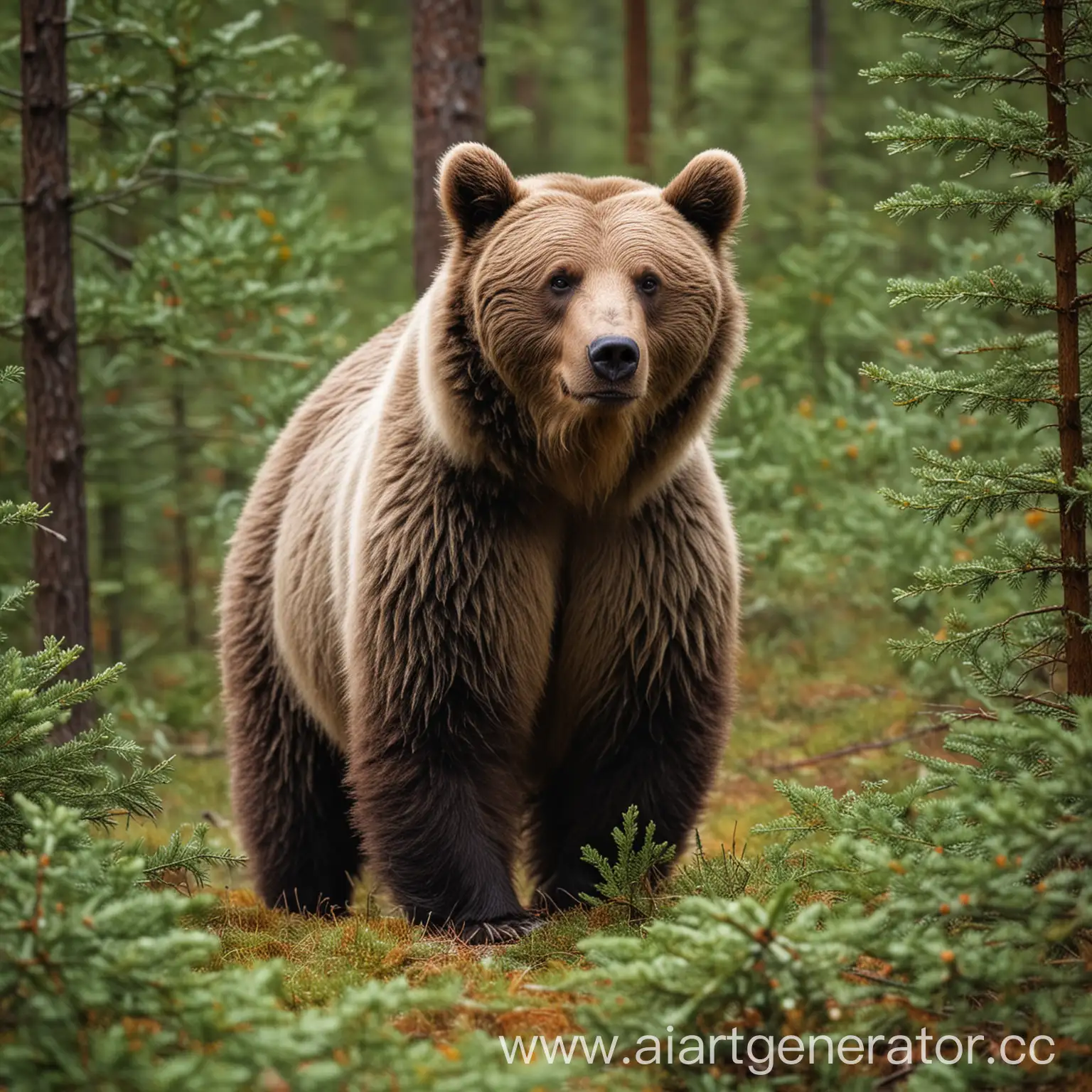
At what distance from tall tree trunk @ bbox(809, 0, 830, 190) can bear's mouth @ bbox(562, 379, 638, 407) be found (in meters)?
12.3

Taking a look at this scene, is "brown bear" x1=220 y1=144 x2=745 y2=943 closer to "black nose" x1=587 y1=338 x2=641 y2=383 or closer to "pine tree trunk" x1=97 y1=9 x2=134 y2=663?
"black nose" x1=587 y1=338 x2=641 y2=383

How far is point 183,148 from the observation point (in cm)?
1003

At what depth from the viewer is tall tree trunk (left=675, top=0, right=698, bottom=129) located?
651 inches

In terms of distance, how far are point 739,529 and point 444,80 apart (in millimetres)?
3564

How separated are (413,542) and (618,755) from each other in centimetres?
118

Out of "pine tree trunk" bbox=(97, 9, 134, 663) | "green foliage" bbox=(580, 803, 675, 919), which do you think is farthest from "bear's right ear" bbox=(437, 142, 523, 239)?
"pine tree trunk" bbox=(97, 9, 134, 663)

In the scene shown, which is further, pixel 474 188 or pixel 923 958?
pixel 474 188

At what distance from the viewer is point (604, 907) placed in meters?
4.61

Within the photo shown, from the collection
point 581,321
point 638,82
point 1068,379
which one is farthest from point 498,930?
point 638,82

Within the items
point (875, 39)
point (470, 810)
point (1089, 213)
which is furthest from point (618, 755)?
point (875, 39)

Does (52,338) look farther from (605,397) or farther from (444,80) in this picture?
(605,397)

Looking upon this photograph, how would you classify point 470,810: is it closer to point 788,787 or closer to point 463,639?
point 463,639

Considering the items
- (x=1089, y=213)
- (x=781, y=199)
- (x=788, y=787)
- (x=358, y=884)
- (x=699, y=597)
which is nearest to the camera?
(x=788, y=787)

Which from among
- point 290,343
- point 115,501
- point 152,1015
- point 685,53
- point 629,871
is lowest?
point 629,871
